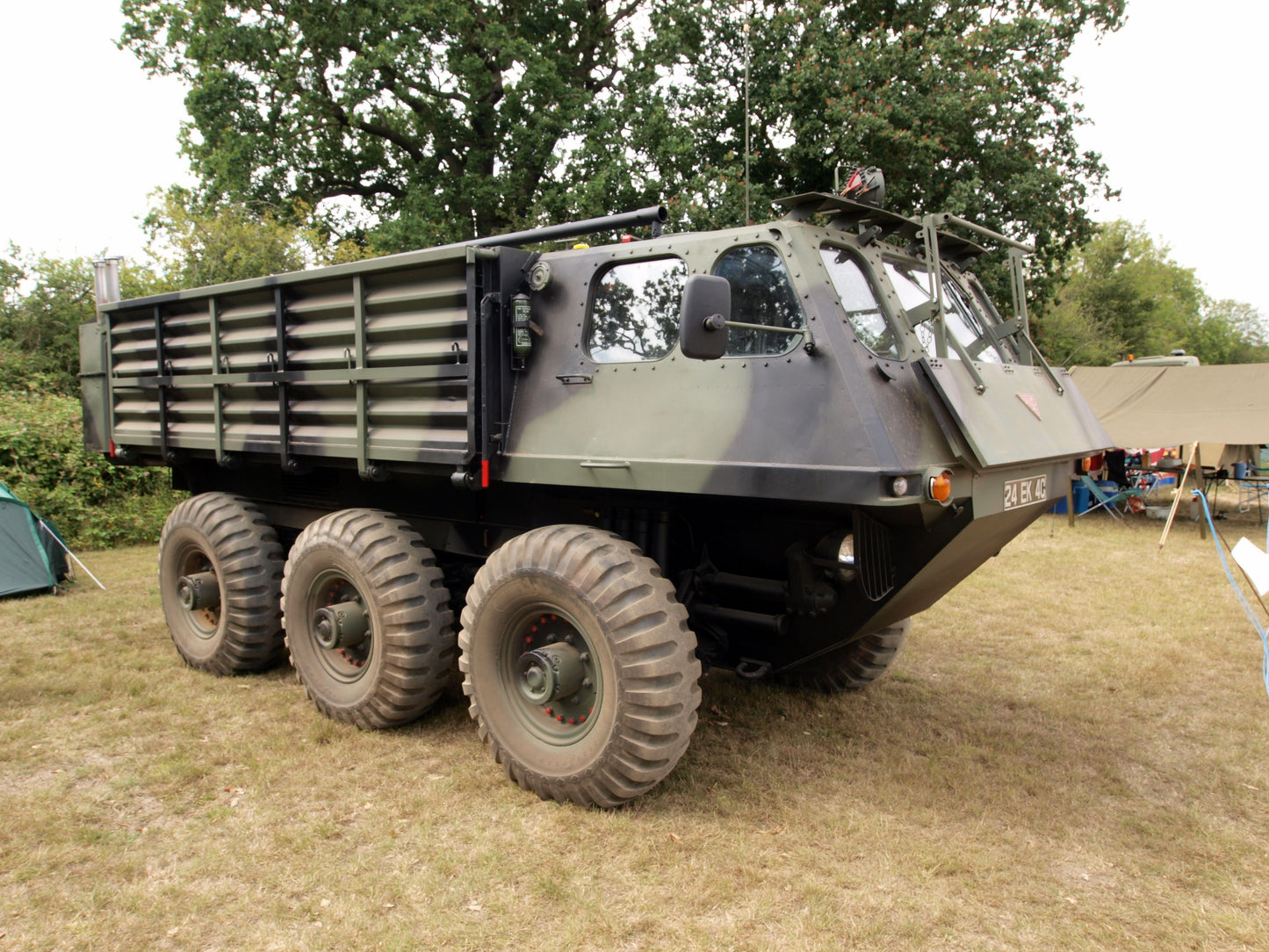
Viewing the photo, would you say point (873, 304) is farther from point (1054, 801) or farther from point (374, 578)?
point (374, 578)

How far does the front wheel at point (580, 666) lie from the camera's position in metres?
3.81

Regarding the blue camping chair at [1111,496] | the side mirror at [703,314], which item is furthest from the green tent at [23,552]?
the blue camping chair at [1111,496]

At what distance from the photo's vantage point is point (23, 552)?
8633mm

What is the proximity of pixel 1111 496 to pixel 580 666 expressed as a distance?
472 inches

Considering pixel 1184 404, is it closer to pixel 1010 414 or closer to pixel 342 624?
pixel 1010 414

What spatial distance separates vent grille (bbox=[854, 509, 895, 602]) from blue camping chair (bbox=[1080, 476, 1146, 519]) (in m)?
10.2

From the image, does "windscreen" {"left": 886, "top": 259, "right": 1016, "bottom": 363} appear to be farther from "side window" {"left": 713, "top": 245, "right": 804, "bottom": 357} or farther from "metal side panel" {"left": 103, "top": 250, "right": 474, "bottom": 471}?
"metal side panel" {"left": 103, "top": 250, "right": 474, "bottom": 471}

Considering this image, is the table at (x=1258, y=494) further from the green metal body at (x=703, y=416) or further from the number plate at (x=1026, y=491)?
the number plate at (x=1026, y=491)

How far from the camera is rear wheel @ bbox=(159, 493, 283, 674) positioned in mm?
5797

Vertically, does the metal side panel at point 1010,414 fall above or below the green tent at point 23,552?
above

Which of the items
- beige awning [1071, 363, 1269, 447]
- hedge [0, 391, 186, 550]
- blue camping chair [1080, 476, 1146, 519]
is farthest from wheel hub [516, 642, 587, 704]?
blue camping chair [1080, 476, 1146, 519]

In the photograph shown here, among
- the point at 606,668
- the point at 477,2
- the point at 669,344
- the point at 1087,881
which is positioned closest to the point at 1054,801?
the point at 1087,881

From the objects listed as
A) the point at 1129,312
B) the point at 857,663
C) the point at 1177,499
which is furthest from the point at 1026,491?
the point at 1129,312

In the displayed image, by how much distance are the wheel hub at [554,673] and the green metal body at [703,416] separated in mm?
655
